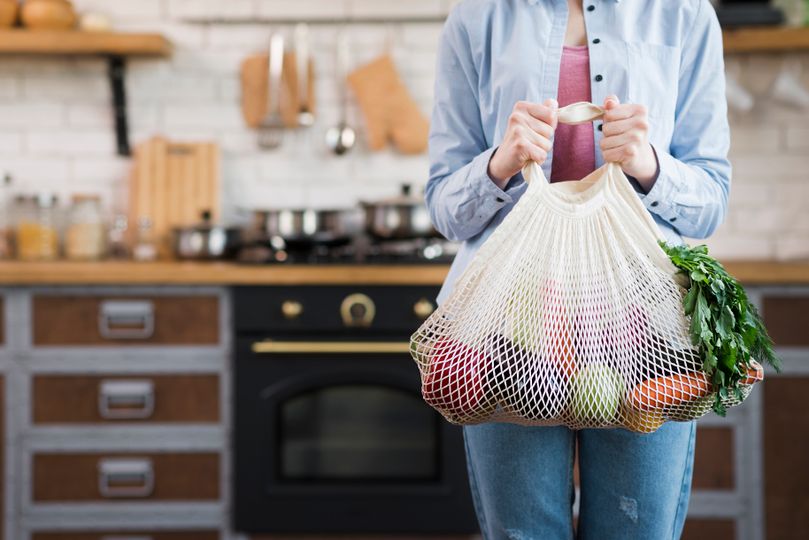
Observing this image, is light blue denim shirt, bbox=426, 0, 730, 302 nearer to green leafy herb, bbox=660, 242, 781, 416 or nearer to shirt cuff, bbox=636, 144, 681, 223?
shirt cuff, bbox=636, 144, 681, 223

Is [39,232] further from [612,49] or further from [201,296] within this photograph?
[612,49]

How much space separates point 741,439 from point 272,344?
1.32 meters

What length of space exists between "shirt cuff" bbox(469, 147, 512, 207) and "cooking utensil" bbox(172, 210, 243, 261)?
177 centimetres

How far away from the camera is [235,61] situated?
3.06 metres

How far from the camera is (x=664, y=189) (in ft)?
3.59

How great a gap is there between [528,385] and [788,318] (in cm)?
171

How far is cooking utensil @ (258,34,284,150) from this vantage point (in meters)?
2.97

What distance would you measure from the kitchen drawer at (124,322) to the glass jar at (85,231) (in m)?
0.46

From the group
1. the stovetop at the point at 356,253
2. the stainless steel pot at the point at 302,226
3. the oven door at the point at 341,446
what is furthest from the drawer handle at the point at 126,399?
the stainless steel pot at the point at 302,226

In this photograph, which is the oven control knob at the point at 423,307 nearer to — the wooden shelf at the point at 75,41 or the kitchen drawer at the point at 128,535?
the kitchen drawer at the point at 128,535

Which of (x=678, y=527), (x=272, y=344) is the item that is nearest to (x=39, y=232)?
(x=272, y=344)

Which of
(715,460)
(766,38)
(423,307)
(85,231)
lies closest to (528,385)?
(423,307)

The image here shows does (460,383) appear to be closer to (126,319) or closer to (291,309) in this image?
(291,309)

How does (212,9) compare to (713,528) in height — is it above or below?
above
